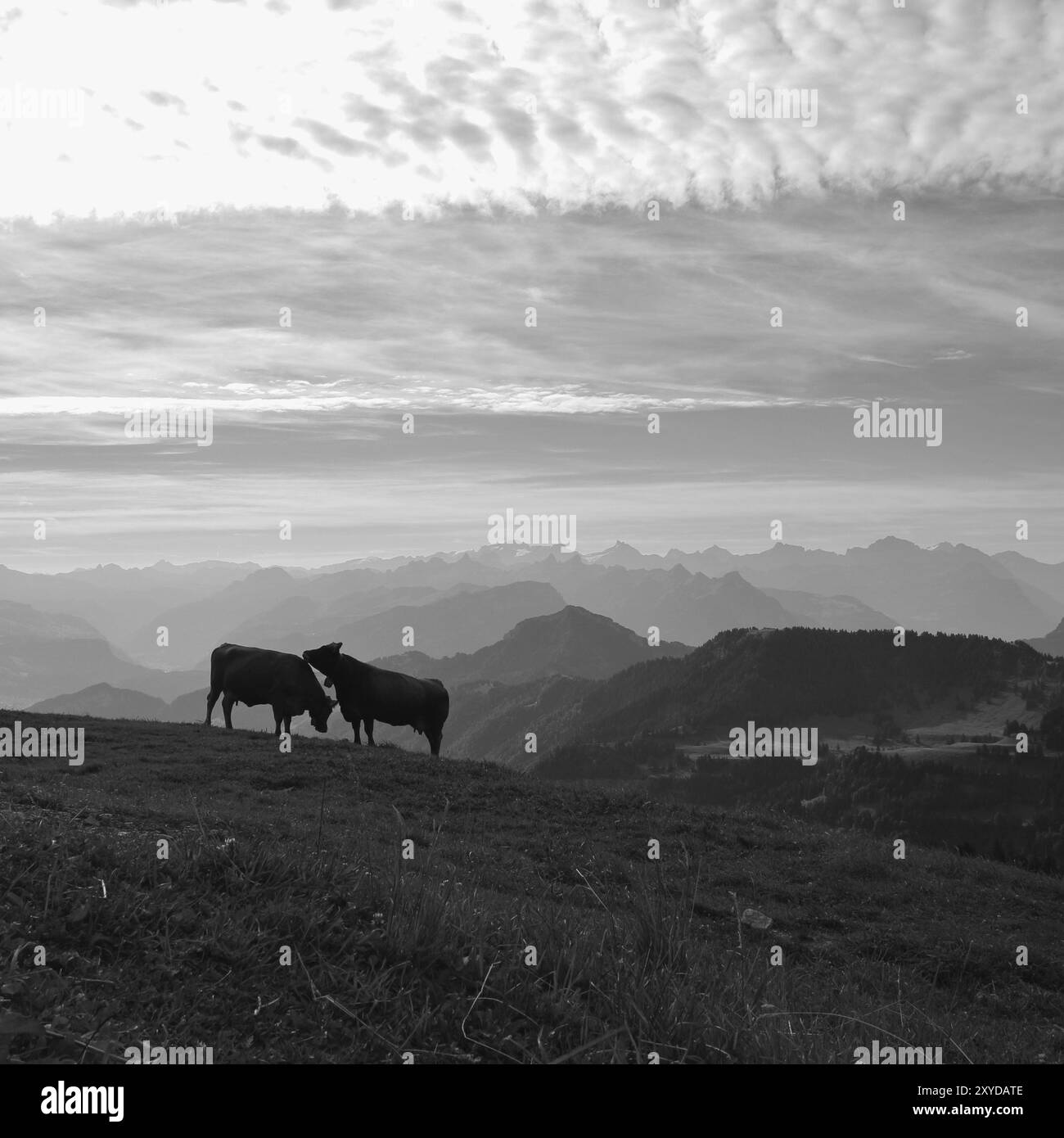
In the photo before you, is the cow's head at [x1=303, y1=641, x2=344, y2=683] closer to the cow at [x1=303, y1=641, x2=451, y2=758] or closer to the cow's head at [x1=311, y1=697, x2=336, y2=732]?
the cow at [x1=303, y1=641, x2=451, y2=758]

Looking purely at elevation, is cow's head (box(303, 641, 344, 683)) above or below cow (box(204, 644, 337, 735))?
above

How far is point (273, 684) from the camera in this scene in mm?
31719

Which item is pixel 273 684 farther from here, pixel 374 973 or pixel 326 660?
pixel 374 973

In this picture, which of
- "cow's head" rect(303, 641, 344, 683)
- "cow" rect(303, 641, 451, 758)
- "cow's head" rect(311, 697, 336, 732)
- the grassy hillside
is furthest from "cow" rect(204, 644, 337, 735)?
the grassy hillside

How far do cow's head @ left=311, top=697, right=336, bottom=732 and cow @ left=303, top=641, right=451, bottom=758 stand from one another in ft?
2.85

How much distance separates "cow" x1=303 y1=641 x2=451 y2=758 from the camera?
30203mm

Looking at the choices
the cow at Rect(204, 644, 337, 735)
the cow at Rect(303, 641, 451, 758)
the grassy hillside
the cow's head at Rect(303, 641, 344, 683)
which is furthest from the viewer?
the cow at Rect(204, 644, 337, 735)

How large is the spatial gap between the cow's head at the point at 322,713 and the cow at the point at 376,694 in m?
0.87

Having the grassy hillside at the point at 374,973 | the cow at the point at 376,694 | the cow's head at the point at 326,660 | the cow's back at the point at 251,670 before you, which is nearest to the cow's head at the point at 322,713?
the cow at the point at 376,694

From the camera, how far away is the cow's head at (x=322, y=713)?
3216cm

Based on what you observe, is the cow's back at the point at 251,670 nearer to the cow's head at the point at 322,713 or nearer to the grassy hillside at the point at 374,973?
the cow's head at the point at 322,713

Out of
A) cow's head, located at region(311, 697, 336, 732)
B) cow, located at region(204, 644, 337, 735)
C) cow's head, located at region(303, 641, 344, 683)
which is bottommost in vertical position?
cow's head, located at region(311, 697, 336, 732)
